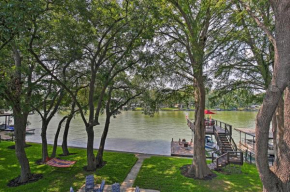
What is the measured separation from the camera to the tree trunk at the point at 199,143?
8938mm

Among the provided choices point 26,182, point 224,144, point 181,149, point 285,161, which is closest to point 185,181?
point 285,161

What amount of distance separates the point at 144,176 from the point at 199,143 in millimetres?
3160

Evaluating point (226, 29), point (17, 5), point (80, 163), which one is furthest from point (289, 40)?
point (80, 163)

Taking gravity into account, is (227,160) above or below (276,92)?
below

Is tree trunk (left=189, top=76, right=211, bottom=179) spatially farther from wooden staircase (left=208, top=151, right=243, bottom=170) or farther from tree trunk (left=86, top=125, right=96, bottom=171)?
tree trunk (left=86, top=125, right=96, bottom=171)

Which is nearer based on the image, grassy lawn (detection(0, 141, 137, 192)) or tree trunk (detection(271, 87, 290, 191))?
tree trunk (detection(271, 87, 290, 191))

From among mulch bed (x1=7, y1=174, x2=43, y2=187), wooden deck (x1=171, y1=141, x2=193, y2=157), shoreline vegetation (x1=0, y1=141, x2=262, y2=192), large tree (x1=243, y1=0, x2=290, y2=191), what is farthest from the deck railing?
mulch bed (x1=7, y1=174, x2=43, y2=187)

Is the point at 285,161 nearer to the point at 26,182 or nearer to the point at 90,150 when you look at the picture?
the point at 90,150

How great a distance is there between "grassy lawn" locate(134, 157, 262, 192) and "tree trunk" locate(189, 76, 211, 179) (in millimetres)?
555

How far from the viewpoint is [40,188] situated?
24.9 feet

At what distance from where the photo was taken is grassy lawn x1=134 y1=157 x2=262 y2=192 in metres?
7.66

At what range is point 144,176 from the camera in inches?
351

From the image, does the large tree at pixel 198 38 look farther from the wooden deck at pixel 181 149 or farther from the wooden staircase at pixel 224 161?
the wooden deck at pixel 181 149

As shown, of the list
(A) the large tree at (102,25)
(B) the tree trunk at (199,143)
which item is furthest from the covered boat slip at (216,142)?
(A) the large tree at (102,25)
